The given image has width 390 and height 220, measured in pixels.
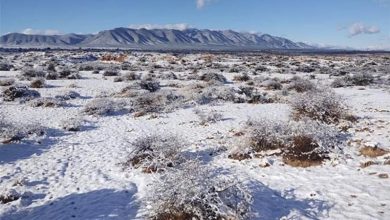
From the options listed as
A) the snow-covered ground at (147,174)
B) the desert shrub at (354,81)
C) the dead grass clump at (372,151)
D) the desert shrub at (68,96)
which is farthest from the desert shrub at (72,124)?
the desert shrub at (354,81)

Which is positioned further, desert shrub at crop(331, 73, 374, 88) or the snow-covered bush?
desert shrub at crop(331, 73, 374, 88)

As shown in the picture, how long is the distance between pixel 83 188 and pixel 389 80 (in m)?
32.5

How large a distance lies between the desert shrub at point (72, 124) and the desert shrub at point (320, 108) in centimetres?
915

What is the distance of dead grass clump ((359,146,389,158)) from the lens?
40.0 ft

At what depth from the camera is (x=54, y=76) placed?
37281 mm

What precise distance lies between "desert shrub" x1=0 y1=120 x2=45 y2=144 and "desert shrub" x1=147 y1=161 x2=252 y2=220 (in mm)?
8726

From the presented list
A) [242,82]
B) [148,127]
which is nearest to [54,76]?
[242,82]

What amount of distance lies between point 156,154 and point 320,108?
7.96m

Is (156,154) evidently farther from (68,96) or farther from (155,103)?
(68,96)

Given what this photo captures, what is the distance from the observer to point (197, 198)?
27.6ft

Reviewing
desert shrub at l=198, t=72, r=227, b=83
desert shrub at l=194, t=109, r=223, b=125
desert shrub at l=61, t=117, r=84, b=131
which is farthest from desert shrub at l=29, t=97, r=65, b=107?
desert shrub at l=198, t=72, r=227, b=83

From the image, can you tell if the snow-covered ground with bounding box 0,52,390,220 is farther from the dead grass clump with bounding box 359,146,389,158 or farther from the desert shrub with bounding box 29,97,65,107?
the desert shrub with bounding box 29,97,65,107

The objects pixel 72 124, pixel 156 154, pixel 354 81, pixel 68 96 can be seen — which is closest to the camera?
pixel 156 154

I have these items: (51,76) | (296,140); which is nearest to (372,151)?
(296,140)
